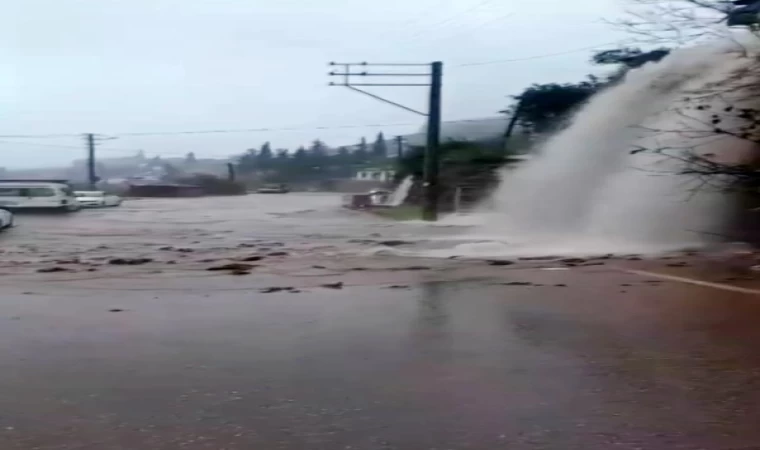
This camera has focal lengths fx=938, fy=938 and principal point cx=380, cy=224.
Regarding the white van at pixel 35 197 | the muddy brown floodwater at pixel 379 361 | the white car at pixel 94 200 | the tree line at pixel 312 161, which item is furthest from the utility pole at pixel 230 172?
the muddy brown floodwater at pixel 379 361

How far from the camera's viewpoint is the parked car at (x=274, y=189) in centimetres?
8119

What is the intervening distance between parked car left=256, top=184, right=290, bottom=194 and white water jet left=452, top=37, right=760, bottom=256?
58.5 m

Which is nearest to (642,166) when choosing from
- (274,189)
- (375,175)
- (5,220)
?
(5,220)

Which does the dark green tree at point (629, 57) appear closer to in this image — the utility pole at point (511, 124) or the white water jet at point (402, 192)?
the utility pole at point (511, 124)

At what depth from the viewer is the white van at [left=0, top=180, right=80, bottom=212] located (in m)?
44.1

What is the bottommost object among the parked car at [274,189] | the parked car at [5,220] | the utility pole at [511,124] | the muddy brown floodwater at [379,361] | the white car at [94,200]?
the parked car at [274,189]

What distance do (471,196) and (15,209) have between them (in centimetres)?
2124

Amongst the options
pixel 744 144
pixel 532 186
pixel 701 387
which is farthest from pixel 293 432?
pixel 532 186

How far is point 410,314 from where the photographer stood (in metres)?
9.13

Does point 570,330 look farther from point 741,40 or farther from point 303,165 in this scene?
point 303,165

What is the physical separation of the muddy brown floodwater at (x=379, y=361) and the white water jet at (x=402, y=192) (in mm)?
33506

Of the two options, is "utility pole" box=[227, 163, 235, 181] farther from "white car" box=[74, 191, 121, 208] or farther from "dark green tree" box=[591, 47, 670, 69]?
"dark green tree" box=[591, 47, 670, 69]

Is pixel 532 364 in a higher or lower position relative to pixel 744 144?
lower

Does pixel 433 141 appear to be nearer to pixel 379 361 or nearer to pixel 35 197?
pixel 35 197
